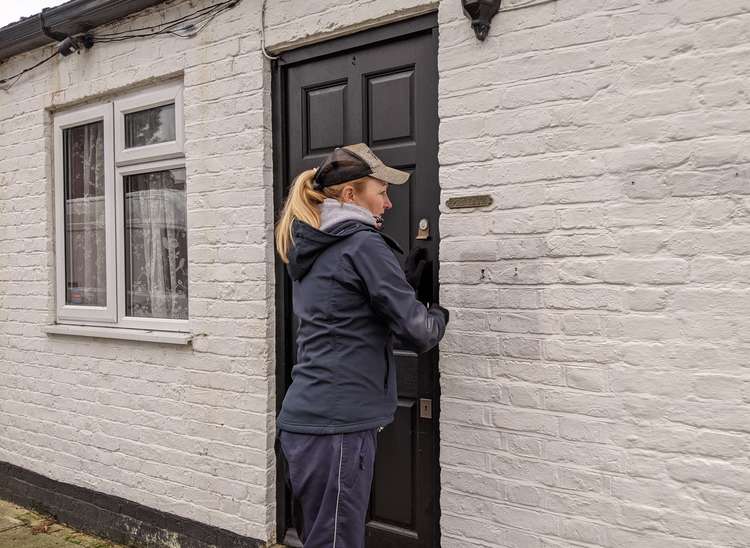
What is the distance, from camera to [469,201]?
8.99ft

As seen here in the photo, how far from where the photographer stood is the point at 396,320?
89.8 inches

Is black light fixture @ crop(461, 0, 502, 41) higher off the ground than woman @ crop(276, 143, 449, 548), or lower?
higher

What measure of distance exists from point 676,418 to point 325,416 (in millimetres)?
1236

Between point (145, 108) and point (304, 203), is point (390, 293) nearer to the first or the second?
point (304, 203)

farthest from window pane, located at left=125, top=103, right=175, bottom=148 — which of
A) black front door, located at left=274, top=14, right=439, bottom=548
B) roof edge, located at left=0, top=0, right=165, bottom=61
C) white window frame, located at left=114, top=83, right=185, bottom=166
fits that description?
black front door, located at left=274, top=14, right=439, bottom=548

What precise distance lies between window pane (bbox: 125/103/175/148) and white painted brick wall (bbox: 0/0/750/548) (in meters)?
0.33

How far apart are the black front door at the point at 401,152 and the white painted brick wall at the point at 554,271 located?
0.40ft

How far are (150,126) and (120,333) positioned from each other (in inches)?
51.3

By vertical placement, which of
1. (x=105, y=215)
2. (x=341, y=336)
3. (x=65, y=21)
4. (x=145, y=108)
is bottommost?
(x=341, y=336)

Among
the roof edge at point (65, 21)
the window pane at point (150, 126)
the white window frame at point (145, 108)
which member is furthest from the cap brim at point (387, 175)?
the roof edge at point (65, 21)

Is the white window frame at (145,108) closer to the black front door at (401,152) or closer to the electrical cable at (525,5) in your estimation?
the black front door at (401,152)

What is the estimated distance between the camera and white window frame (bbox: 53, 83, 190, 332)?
3.90m

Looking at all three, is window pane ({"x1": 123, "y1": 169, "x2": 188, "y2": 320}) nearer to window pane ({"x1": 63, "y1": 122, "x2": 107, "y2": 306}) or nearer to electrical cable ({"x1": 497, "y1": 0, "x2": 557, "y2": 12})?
window pane ({"x1": 63, "y1": 122, "x2": 107, "y2": 306})

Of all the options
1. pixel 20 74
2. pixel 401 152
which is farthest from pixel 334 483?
pixel 20 74
